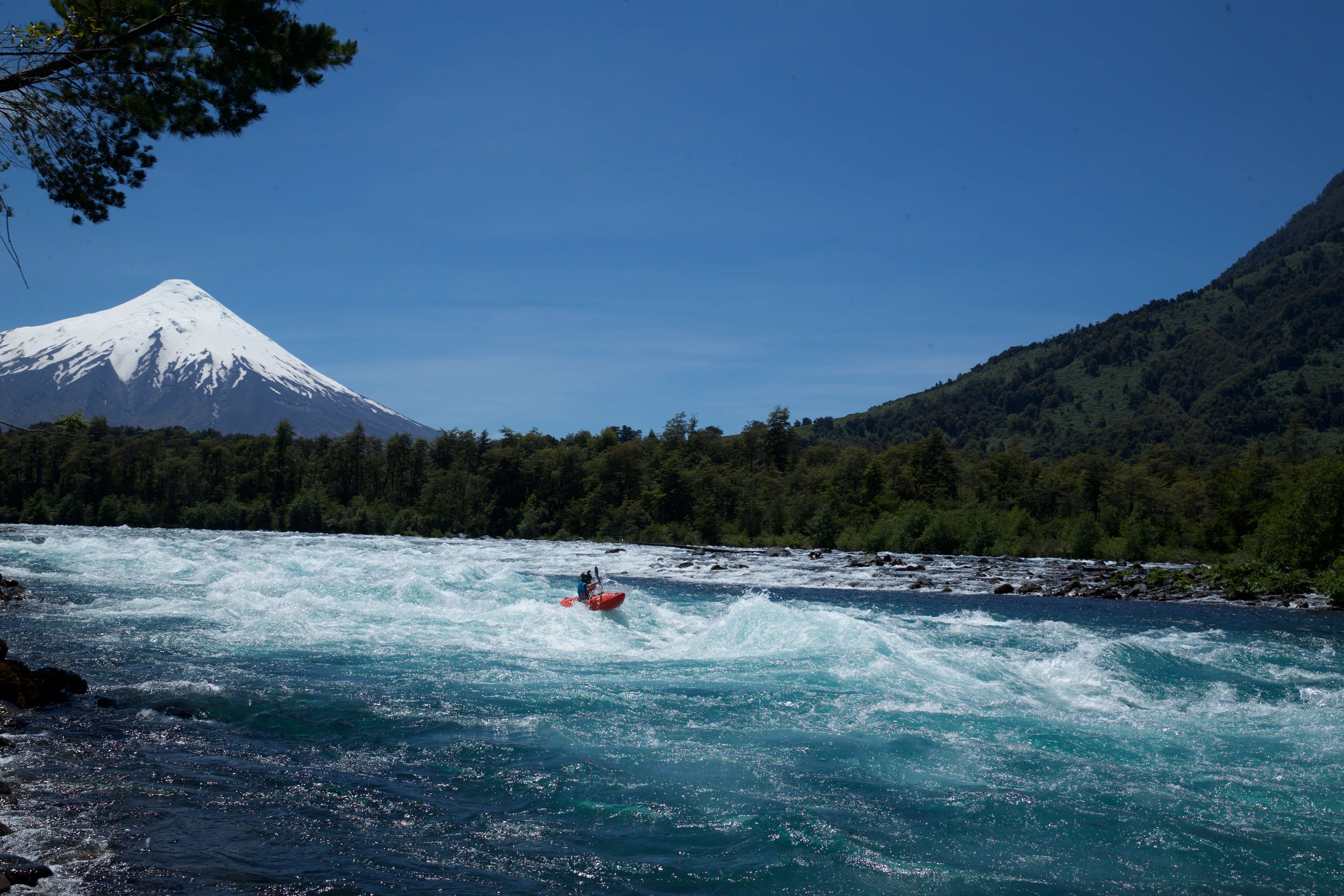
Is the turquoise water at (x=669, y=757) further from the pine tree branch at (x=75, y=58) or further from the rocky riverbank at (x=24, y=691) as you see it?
the pine tree branch at (x=75, y=58)

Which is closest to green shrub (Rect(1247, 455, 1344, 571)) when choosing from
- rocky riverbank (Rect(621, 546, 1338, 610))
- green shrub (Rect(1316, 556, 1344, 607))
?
rocky riverbank (Rect(621, 546, 1338, 610))

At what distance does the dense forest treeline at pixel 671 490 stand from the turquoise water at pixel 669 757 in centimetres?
4141

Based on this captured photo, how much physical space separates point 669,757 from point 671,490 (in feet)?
259

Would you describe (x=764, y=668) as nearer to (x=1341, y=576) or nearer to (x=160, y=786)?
(x=160, y=786)

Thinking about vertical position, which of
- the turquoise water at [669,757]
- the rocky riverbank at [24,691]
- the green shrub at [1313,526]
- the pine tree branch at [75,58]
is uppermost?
the pine tree branch at [75,58]

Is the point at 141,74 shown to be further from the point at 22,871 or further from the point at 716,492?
the point at 716,492

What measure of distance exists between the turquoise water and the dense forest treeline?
136 ft

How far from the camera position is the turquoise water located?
6.68 metres

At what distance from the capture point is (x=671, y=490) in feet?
291

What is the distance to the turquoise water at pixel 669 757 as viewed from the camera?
263 inches

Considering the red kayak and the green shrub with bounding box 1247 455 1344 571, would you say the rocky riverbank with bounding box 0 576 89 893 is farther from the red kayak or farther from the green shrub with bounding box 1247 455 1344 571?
the green shrub with bounding box 1247 455 1344 571

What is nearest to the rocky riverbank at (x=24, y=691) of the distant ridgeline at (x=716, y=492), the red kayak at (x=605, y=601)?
the red kayak at (x=605, y=601)

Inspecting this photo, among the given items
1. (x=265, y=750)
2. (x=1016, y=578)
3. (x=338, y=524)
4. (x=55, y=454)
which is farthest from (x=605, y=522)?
(x=265, y=750)

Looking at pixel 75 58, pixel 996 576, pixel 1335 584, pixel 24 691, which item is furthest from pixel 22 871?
pixel 996 576
